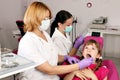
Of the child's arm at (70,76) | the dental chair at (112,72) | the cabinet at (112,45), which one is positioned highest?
the dental chair at (112,72)

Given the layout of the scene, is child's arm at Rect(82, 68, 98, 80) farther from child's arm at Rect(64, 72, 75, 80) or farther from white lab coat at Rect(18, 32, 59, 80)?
white lab coat at Rect(18, 32, 59, 80)

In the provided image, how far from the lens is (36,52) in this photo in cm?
148

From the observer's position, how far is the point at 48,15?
1.57 metres

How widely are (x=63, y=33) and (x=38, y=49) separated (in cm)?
75

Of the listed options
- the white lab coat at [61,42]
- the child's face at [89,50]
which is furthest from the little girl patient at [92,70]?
the white lab coat at [61,42]

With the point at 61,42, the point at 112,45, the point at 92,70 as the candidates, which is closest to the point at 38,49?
the point at 92,70

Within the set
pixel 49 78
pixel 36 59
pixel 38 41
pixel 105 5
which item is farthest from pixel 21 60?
pixel 105 5

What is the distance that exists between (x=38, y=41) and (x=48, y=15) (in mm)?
221

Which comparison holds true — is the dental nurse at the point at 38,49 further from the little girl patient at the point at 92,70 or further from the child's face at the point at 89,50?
the child's face at the point at 89,50

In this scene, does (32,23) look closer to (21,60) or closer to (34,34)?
(34,34)

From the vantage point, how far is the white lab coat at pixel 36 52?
4.77ft

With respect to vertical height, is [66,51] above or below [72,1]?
below

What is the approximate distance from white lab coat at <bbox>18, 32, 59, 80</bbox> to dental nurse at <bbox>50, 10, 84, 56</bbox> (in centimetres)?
44

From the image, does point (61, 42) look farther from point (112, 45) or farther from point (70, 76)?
point (112, 45)
